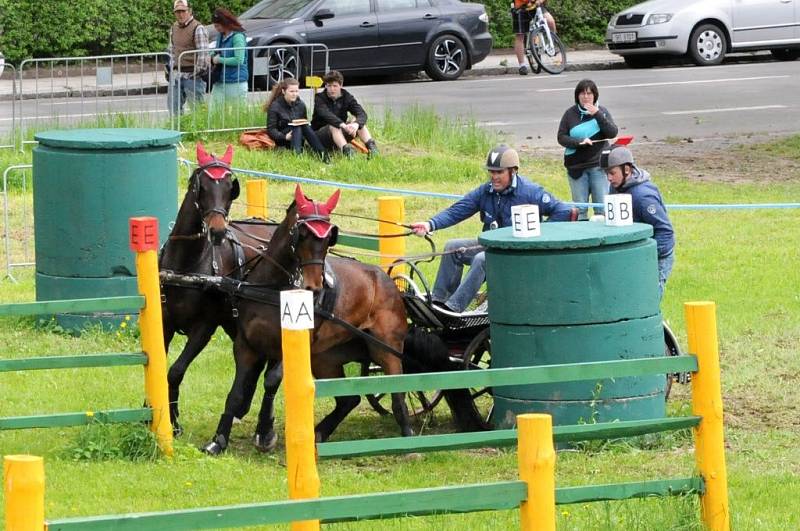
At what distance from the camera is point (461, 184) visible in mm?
18562

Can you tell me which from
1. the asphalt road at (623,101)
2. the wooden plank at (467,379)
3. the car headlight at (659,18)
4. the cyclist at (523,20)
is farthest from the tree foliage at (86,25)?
the wooden plank at (467,379)

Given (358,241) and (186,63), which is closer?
(358,241)

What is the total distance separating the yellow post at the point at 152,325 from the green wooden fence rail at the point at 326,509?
364 centimetres

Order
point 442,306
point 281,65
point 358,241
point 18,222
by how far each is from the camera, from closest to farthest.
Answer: point 442,306 → point 358,241 → point 18,222 → point 281,65

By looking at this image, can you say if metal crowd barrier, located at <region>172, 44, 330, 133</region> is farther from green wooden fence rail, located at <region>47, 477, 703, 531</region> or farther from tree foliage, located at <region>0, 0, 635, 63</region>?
green wooden fence rail, located at <region>47, 477, 703, 531</region>

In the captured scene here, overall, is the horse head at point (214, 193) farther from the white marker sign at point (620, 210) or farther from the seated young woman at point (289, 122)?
the seated young woman at point (289, 122)

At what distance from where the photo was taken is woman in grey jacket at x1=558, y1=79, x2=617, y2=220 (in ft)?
48.7

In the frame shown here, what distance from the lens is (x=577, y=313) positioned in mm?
8812

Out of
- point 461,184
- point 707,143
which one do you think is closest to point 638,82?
point 707,143

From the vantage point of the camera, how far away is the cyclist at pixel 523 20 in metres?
28.2

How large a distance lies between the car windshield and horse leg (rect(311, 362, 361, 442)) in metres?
17.2

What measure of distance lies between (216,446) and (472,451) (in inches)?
58.5

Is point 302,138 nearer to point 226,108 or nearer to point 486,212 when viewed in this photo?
point 226,108

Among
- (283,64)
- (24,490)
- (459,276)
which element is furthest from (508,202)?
(283,64)
